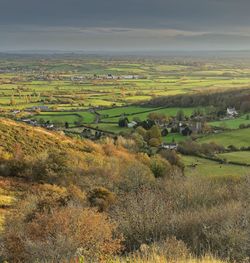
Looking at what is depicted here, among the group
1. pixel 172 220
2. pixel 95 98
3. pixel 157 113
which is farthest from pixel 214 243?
pixel 95 98

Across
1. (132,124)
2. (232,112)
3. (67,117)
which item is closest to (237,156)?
(132,124)

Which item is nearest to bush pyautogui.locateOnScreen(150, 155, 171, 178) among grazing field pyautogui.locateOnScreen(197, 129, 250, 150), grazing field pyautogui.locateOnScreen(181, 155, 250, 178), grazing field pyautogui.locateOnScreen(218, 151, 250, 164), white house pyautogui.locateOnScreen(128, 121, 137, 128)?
grazing field pyautogui.locateOnScreen(181, 155, 250, 178)

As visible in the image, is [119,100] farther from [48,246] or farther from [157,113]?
[48,246]

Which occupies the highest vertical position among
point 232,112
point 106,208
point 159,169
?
point 106,208

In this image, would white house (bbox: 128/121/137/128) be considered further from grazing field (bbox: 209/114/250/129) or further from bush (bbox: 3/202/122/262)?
bush (bbox: 3/202/122/262)

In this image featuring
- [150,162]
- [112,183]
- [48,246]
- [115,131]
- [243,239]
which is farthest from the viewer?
[115,131]

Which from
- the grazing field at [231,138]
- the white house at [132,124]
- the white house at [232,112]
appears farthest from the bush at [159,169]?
the white house at [232,112]

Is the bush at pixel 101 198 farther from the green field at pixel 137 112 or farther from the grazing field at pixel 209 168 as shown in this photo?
the green field at pixel 137 112

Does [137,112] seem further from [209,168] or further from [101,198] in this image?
[101,198]
